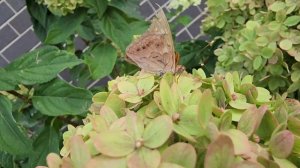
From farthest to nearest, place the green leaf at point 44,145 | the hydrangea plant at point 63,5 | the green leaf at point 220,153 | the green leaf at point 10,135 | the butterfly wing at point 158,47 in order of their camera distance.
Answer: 1. the hydrangea plant at point 63,5
2. the green leaf at point 44,145
3. the green leaf at point 10,135
4. the butterfly wing at point 158,47
5. the green leaf at point 220,153

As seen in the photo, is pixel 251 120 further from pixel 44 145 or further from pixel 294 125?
pixel 44 145

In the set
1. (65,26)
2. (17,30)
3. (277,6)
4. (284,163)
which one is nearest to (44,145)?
(65,26)

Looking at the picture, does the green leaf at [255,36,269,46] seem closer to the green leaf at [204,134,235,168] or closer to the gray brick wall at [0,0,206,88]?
the green leaf at [204,134,235,168]

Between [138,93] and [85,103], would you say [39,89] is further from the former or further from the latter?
[138,93]

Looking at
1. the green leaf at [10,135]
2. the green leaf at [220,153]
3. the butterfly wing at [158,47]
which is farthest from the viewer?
the green leaf at [10,135]

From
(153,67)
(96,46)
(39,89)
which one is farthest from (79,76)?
(153,67)

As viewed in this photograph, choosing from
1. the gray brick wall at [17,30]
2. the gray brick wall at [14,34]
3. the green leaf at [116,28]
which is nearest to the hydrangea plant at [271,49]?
the green leaf at [116,28]

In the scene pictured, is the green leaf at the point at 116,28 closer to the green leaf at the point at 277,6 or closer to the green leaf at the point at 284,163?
the green leaf at the point at 277,6
